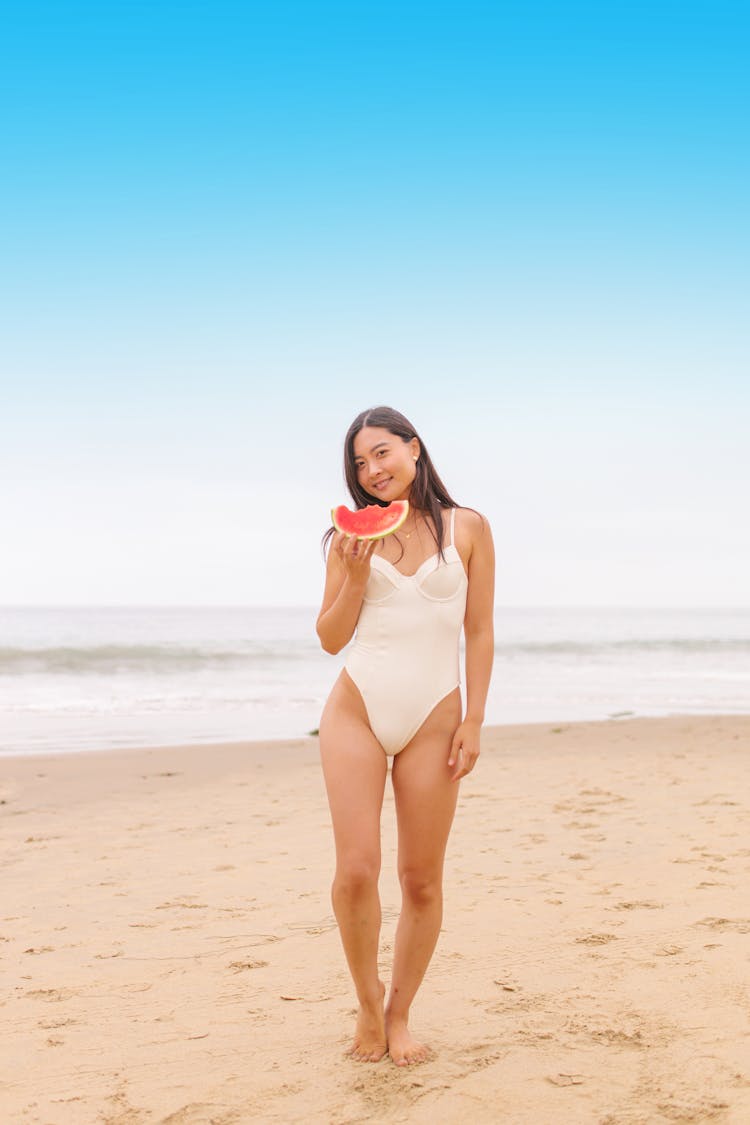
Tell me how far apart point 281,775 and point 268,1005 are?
21.6ft

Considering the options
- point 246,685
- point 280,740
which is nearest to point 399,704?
point 280,740

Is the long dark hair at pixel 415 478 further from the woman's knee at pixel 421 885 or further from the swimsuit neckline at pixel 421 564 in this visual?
the woman's knee at pixel 421 885

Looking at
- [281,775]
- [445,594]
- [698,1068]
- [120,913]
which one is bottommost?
[281,775]

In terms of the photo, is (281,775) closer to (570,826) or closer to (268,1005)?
(570,826)

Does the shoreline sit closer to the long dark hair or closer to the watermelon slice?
the long dark hair

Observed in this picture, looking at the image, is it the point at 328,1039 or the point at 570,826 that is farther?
the point at 570,826

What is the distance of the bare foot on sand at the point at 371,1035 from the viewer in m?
3.55

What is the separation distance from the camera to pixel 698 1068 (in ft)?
11.1

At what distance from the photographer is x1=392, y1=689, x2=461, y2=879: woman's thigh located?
343cm

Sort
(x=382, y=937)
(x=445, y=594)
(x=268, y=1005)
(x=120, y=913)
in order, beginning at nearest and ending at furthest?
(x=445, y=594)
(x=268, y=1005)
(x=382, y=937)
(x=120, y=913)

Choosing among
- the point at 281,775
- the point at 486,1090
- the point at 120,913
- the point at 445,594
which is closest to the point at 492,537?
the point at 445,594

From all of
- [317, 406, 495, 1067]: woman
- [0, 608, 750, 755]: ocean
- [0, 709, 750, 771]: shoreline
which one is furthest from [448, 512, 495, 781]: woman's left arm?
[0, 608, 750, 755]: ocean

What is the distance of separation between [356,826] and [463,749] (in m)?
0.47

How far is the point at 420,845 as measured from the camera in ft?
11.3
